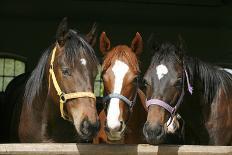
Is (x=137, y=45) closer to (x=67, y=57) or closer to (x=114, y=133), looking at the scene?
(x=67, y=57)

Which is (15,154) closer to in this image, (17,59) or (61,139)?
(61,139)

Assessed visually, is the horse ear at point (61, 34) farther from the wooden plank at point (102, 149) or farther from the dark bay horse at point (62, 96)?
the wooden plank at point (102, 149)

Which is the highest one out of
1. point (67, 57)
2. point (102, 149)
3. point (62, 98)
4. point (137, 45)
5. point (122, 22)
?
point (122, 22)

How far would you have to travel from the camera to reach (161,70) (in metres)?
3.20

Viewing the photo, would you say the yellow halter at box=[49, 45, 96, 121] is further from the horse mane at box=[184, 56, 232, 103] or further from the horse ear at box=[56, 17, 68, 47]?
the horse mane at box=[184, 56, 232, 103]

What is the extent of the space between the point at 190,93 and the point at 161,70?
294 millimetres

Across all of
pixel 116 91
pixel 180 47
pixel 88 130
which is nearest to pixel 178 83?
pixel 180 47

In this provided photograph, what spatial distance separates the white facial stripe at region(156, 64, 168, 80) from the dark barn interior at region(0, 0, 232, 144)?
4693 millimetres

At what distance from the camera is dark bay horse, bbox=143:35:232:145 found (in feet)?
10.3

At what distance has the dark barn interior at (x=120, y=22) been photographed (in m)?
7.99

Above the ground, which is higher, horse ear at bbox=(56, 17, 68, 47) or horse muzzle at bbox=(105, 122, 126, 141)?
horse ear at bbox=(56, 17, 68, 47)

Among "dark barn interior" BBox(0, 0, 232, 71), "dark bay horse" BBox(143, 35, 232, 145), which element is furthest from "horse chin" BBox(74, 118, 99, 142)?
"dark barn interior" BBox(0, 0, 232, 71)

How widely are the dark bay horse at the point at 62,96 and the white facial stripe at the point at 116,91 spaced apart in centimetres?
13

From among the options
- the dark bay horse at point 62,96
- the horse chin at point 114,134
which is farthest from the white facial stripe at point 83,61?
the horse chin at point 114,134
